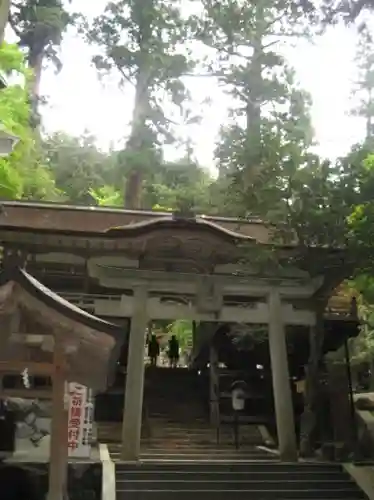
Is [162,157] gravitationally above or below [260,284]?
above

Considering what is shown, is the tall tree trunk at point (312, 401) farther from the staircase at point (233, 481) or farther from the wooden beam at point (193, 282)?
the staircase at point (233, 481)

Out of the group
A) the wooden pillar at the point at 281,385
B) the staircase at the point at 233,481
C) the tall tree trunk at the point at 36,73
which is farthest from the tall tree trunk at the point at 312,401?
the tall tree trunk at the point at 36,73

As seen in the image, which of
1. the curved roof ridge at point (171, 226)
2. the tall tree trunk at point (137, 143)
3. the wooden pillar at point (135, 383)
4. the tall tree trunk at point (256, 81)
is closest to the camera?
the wooden pillar at point (135, 383)

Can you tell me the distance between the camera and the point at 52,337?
691 centimetres

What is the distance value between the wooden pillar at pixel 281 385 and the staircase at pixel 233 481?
25.8 inches

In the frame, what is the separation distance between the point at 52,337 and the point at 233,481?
499cm

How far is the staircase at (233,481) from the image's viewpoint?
9820mm

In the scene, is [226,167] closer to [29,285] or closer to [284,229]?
[284,229]

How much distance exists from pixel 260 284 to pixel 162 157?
11509 millimetres

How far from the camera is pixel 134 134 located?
23.2 meters

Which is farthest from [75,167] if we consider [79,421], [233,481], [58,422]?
[58,422]

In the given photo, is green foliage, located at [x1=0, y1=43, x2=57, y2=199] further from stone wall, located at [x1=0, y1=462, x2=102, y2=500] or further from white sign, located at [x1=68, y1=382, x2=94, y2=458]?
stone wall, located at [x1=0, y1=462, x2=102, y2=500]

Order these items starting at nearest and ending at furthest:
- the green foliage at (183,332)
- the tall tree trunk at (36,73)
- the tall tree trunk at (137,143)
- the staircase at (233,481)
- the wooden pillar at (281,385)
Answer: the staircase at (233,481), the wooden pillar at (281,385), the tall tree trunk at (137,143), the tall tree trunk at (36,73), the green foliage at (183,332)

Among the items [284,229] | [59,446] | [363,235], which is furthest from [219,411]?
[59,446]
